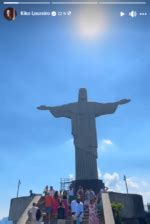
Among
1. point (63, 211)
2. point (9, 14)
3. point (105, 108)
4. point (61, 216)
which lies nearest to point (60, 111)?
point (105, 108)

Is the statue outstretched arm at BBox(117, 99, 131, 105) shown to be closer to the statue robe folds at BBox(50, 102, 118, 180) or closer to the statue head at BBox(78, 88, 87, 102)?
the statue robe folds at BBox(50, 102, 118, 180)

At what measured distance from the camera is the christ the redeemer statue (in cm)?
2344

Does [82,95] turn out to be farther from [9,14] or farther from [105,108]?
[9,14]

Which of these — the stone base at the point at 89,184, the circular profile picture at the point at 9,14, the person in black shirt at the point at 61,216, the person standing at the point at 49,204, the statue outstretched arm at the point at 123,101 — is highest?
the statue outstretched arm at the point at 123,101

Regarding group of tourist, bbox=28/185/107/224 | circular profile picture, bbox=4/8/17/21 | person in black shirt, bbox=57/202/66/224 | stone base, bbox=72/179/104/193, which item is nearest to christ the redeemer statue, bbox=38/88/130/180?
stone base, bbox=72/179/104/193

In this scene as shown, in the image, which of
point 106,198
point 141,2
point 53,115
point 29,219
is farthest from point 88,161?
point 141,2

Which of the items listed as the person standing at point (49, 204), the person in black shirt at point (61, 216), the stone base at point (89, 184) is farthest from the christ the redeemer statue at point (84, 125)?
the person in black shirt at point (61, 216)

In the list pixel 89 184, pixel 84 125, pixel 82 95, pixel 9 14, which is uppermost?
pixel 82 95

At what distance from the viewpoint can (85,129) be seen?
24922mm

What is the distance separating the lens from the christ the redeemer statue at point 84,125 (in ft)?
76.9

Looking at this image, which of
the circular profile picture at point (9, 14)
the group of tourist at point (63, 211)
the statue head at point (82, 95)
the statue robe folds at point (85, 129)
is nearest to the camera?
the circular profile picture at point (9, 14)

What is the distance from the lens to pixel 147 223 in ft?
66.8

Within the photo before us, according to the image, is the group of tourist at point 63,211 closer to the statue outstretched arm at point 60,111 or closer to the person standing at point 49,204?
the person standing at point 49,204

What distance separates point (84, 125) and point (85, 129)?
0.32 metres
